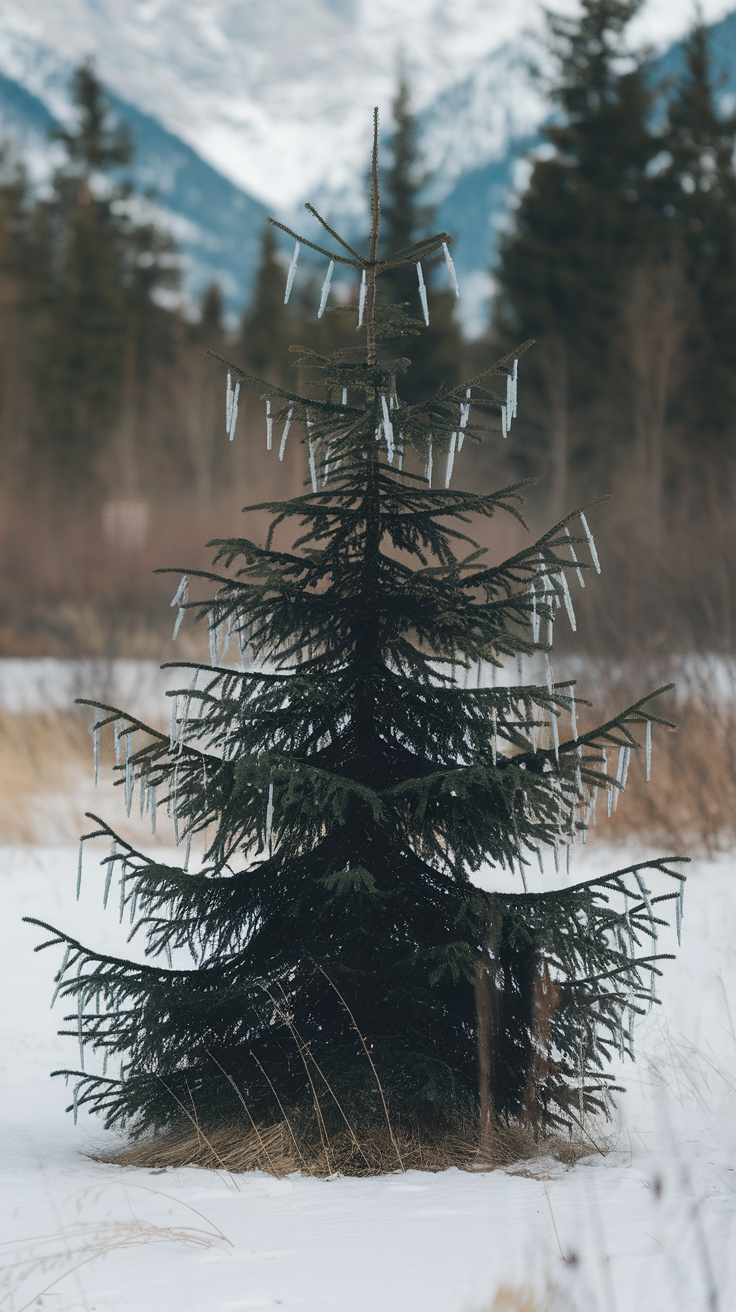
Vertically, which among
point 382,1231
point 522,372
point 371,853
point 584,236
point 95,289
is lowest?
point 382,1231

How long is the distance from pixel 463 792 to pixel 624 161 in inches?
1193

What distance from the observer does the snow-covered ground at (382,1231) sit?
2924 mm

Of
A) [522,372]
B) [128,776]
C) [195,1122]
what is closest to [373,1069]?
[195,1122]

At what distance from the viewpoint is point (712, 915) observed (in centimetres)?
798

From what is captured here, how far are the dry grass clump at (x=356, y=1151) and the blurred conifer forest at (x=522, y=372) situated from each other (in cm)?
1567

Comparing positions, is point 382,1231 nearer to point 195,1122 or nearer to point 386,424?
point 195,1122

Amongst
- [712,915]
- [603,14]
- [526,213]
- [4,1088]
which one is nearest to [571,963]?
[4,1088]

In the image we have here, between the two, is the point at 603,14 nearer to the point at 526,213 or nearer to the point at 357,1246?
the point at 526,213

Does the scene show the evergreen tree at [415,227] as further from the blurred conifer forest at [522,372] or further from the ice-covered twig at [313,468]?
the ice-covered twig at [313,468]

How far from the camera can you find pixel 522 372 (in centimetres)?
2939

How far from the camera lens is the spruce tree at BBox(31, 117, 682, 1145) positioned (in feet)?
13.2

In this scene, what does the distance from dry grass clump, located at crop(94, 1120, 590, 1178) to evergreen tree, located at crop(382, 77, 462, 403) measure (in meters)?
27.0

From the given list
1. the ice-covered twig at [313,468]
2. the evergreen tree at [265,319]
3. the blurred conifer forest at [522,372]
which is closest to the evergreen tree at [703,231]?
the blurred conifer forest at [522,372]

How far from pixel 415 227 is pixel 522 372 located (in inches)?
210
